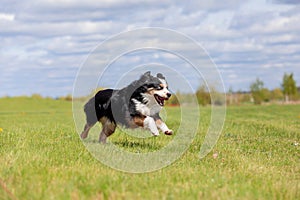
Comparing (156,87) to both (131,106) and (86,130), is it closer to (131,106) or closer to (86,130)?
(131,106)

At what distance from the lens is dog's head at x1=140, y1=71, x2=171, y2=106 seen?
9.61 meters

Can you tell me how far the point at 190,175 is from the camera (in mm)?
7070

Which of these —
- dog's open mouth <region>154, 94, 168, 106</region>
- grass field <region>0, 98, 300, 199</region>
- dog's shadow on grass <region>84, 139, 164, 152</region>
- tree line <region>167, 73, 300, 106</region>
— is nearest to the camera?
grass field <region>0, 98, 300, 199</region>

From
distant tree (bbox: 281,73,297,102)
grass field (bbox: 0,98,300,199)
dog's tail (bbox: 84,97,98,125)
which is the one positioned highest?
distant tree (bbox: 281,73,297,102)

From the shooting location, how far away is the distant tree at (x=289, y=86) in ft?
278

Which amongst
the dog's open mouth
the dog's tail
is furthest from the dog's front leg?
the dog's tail

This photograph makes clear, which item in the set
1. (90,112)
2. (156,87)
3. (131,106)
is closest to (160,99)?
(156,87)

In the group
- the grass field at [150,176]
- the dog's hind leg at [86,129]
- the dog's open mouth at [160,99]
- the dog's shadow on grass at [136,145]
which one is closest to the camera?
the grass field at [150,176]

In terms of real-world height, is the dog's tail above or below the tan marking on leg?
above

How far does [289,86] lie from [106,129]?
255ft

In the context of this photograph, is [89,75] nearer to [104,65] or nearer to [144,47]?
[104,65]

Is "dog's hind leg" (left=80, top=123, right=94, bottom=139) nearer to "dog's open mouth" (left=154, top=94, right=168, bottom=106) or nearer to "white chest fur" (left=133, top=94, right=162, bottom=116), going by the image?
"white chest fur" (left=133, top=94, right=162, bottom=116)

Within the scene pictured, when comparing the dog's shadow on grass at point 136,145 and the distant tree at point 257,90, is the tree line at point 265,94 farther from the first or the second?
the dog's shadow on grass at point 136,145

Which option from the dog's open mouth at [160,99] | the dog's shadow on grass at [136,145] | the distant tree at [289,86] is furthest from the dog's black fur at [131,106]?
the distant tree at [289,86]
